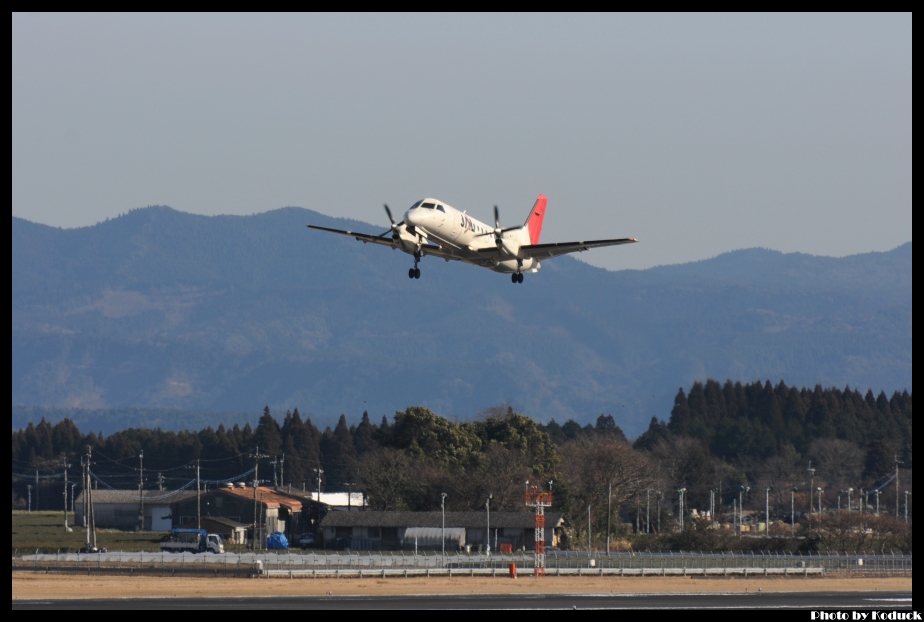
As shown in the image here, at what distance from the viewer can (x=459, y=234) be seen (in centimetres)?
6019

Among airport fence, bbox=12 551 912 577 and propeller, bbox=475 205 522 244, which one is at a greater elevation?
propeller, bbox=475 205 522 244

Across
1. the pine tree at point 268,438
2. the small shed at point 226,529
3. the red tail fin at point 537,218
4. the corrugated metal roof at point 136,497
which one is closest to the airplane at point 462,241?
the red tail fin at point 537,218

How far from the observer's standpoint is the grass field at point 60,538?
321 ft

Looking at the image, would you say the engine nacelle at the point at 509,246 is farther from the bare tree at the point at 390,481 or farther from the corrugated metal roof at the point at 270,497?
the corrugated metal roof at the point at 270,497

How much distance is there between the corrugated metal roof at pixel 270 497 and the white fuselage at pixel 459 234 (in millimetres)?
66216

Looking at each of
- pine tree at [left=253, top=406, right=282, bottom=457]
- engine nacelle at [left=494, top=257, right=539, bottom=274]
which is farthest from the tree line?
engine nacelle at [left=494, top=257, right=539, bottom=274]

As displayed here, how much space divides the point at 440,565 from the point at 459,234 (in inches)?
1084

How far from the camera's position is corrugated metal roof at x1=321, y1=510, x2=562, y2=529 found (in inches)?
4011

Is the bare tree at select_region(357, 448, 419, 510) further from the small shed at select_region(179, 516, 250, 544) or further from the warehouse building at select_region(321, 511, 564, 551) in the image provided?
the small shed at select_region(179, 516, 250, 544)

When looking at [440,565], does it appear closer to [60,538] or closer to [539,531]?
[539,531]

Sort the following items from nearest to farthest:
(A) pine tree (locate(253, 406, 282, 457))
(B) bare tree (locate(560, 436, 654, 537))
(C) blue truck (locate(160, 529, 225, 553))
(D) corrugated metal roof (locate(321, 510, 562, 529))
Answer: (C) blue truck (locate(160, 529, 225, 553)) < (D) corrugated metal roof (locate(321, 510, 562, 529)) < (B) bare tree (locate(560, 436, 654, 537)) < (A) pine tree (locate(253, 406, 282, 457))

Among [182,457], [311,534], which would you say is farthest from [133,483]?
[311,534]
